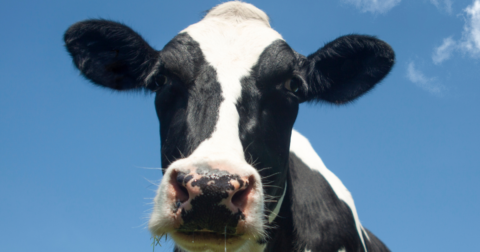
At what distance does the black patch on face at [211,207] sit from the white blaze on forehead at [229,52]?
0.19m

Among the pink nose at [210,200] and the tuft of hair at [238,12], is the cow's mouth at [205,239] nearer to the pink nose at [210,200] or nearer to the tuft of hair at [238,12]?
the pink nose at [210,200]

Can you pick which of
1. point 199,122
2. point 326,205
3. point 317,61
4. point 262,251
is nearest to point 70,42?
point 199,122

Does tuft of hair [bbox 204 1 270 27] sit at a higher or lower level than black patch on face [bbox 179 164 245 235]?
higher

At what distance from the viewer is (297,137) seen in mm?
5809

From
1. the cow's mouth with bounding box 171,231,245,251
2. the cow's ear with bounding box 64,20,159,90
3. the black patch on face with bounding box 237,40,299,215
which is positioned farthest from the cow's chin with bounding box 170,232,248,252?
the cow's ear with bounding box 64,20,159,90

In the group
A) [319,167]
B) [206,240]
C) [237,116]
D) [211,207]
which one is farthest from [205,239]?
[319,167]

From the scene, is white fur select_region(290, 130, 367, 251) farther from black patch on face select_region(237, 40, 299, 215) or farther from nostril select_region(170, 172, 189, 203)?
nostril select_region(170, 172, 189, 203)

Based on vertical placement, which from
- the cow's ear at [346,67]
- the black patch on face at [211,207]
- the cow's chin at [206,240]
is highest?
the cow's ear at [346,67]

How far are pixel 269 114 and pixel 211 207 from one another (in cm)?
126

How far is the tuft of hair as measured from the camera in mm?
4383

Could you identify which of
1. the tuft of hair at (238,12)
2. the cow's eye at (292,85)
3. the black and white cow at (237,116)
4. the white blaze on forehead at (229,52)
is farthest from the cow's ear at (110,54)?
the cow's eye at (292,85)

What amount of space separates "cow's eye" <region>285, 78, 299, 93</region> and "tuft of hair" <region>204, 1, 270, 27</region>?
3.86 ft

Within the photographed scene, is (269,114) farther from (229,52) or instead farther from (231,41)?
(231,41)

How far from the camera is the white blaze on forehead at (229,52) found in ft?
8.02
